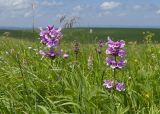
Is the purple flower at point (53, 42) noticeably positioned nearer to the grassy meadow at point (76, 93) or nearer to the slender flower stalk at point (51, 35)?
the slender flower stalk at point (51, 35)

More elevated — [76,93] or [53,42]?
[53,42]

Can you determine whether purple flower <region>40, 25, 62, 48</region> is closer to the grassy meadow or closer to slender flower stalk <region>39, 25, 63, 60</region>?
slender flower stalk <region>39, 25, 63, 60</region>

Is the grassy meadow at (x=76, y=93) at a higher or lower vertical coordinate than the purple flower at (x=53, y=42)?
lower

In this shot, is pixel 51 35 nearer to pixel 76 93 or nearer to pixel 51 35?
pixel 51 35

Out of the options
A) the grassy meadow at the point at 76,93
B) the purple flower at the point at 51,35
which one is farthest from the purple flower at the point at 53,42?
the grassy meadow at the point at 76,93

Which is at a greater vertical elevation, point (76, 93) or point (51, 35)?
point (51, 35)

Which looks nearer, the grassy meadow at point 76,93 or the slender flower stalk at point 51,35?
the grassy meadow at point 76,93

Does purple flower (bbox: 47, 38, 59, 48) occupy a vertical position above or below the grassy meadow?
above

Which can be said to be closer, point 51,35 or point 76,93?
point 76,93

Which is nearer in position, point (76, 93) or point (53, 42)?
point (76, 93)

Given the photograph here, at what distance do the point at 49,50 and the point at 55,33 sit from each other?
28 cm

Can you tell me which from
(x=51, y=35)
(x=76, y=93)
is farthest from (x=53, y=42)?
(x=76, y=93)

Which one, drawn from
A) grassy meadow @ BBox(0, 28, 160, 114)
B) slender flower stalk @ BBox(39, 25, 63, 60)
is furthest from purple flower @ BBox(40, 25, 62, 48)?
grassy meadow @ BBox(0, 28, 160, 114)

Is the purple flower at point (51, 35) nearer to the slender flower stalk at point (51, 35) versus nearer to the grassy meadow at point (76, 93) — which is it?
the slender flower stalk at point (51, 35)
